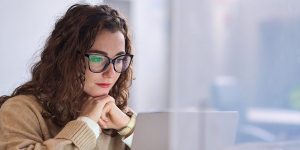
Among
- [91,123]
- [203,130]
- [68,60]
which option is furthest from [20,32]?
[203,130]

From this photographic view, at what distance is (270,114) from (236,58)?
92 millimetres

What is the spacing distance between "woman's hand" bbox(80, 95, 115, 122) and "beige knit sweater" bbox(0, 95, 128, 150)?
0.19ft

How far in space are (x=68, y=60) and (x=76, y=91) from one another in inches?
3.4

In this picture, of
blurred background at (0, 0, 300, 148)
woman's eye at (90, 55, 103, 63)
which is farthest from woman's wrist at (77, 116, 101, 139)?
blurred background at (0, 0, 300, 148)

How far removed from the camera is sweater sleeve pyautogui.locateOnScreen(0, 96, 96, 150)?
927 millimetres

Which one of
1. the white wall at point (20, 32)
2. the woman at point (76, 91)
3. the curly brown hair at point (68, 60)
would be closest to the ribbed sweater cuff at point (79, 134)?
the woman at point (76, 91)

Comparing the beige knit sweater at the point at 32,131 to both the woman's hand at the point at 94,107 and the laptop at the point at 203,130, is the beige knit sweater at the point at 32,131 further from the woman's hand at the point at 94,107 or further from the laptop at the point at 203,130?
the laptop at the point at 203,130

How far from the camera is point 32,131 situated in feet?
3.25

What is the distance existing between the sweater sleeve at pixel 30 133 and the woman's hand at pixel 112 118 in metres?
0.13

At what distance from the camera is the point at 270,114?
1.74ft

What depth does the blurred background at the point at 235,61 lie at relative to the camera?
0.50 metres

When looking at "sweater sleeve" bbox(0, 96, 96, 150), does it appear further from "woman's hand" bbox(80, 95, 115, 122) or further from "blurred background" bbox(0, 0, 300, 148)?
"blurred background" bbox(0, 0, 300, 148)

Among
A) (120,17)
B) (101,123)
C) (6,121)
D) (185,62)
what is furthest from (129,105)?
(185,62)

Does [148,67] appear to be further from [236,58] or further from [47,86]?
[47,86]
